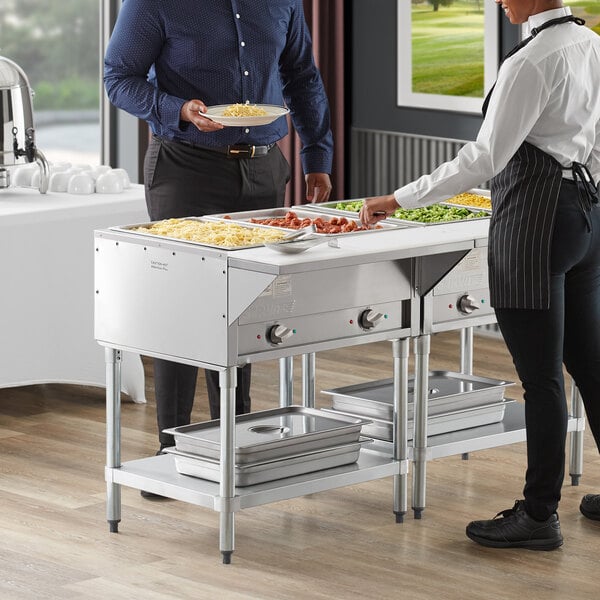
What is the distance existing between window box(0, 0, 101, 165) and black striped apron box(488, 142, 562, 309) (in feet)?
11.3

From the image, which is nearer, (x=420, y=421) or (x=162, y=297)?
(x=162, y=297)

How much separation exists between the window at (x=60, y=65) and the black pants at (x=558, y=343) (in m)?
3.48

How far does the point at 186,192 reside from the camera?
13.6 feet

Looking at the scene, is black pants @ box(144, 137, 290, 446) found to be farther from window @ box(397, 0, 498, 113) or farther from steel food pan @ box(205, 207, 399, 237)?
window @ box(397, 0, 498, 113)

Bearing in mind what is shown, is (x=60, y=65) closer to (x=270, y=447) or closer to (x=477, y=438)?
(x=477, y=438)

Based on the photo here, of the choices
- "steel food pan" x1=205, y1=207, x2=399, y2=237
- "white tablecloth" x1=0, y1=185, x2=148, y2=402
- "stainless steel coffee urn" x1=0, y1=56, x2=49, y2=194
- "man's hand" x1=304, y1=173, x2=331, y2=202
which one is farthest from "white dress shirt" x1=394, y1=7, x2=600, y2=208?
"stainless steel coffee urn" x1=0, y1=56, x2=49, y2=194

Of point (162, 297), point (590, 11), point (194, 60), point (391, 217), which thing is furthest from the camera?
point (590, 11)

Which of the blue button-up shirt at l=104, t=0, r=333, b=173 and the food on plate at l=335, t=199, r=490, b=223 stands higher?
the blue button-up shirt at l=104, t=0, r=333, b=173

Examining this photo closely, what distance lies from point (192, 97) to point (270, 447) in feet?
3.82

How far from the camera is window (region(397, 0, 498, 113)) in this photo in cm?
625

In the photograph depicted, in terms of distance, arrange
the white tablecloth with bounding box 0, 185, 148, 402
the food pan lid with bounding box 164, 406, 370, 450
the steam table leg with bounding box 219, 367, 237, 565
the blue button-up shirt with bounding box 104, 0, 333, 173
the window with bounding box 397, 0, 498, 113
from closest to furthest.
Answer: the steam table leg with bounding box 219, 367, 237, 565
the food pan lid with bounding box 164, 406, 370, 450
the blue button-up shirt with bounding box 104, 0, 333, 173
the white tablecloth with bounding box 0, 185, 148, 402
the window with bounding box 397, 0, 498, 113

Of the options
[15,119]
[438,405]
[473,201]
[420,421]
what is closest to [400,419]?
[420,421]

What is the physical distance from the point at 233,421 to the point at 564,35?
1190 mm

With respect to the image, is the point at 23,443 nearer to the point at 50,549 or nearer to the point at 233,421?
the point at 50,549
